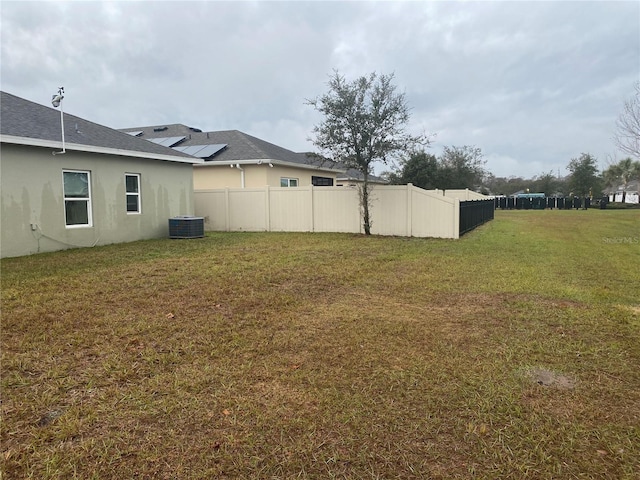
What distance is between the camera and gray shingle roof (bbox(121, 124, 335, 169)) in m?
18.6

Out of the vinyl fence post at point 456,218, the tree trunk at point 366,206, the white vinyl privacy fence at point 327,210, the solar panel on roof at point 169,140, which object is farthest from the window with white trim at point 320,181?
the vinyl fence post at point 456,218

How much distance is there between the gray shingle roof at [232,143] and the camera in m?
18.6

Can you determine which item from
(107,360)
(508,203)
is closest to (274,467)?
(107,360)

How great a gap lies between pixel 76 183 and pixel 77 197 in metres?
0.38

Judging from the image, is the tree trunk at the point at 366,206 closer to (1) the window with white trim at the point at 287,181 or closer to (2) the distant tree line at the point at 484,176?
(2) the distant tree line at the point at 484,176

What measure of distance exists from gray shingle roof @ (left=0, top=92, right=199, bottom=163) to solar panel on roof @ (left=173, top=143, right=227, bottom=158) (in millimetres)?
4864

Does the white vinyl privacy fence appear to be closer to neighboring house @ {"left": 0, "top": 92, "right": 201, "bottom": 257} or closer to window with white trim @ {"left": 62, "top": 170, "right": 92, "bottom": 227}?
neighboring house @ {"left": 0, "top": 92, "right": 201, "bottom": 257}

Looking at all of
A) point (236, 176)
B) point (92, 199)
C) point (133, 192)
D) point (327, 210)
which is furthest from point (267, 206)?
point (92, 199)

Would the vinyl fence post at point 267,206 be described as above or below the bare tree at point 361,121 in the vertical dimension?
below

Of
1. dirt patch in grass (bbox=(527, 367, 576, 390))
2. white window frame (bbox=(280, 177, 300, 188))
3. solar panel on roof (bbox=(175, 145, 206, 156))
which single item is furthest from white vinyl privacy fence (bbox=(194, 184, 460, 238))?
dirt patch in grass (bbox=(527, 367, 576, 390))

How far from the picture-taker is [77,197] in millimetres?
11305

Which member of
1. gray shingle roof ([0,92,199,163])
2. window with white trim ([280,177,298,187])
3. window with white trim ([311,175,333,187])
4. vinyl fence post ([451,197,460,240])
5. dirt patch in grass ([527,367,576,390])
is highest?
gray shingle roof ([0,92,199,163])

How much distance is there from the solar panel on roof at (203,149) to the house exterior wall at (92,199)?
4.00 metres

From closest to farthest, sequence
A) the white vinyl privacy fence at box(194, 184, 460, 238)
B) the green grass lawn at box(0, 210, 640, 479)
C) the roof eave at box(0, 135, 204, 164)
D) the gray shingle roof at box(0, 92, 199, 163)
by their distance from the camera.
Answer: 1. the green grass lawn at box(0, 210, 640, 479)
2. the roof eave at box(0, 135, 204, 164)
3. the gray shingle roof at box(0, 92, 199, 163)
4. the white vinyl privacy fence at box(194, 184, 460, 238)
